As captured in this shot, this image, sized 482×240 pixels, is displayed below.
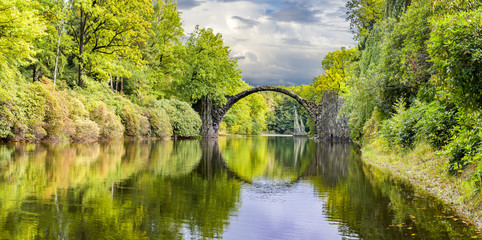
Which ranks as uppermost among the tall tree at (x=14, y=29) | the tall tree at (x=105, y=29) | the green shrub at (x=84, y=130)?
the tall tree at (x=105, y=29)

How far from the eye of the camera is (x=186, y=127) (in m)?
39.6

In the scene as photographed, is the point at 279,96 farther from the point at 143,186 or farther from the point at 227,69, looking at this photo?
the point at 143,186

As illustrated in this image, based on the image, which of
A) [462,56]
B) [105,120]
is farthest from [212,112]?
[462,56]

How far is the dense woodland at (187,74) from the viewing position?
8031 mm

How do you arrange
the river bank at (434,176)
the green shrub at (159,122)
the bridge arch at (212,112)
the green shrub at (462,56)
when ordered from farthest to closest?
the bridge arch at (212,112) → the green shrub at (159,122) → the green shrub at (462,56) → the river bank at (434,176)

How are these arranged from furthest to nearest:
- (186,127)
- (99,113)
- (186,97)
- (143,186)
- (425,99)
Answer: (186,97) → (186,127) → (99,113) → (425,99) → (143,186)

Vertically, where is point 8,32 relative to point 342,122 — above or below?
above

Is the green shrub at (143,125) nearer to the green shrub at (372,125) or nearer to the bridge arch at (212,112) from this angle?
the bridge arch at (212,112)

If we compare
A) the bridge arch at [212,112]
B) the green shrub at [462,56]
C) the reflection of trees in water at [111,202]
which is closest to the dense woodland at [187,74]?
the green shrub at [462,56]

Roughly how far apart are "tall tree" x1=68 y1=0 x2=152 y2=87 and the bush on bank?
6.02 feet

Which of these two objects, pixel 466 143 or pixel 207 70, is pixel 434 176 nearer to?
pixel 466 143

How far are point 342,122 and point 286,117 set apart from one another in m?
62.1

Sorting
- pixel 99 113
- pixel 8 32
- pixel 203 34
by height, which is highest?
pixel 203 34

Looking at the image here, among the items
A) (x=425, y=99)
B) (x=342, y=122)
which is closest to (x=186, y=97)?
(x=342, y=122)
